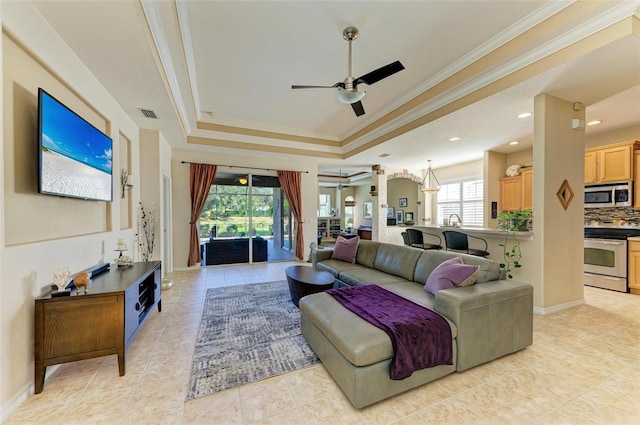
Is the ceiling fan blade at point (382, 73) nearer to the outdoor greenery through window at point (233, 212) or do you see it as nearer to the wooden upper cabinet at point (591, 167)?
the outdoor greenery through window at point (233, 212)

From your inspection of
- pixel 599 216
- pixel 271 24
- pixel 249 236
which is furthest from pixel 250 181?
pixel 599 216

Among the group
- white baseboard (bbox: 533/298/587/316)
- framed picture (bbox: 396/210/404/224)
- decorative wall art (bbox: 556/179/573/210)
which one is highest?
decorative wall art (bbox: 556/179/573/210)

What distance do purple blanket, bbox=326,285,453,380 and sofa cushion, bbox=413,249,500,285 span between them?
0.77 meters

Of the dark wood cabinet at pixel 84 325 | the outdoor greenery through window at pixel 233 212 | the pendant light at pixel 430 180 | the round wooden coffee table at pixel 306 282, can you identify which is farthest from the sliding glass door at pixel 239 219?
the pendant light at pixel 430 180

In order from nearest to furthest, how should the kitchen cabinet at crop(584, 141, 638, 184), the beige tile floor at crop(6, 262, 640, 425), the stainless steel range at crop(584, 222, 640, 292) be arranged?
the beige tile floor at crop(6, 262, 640, 425)
the stainless steel range at crop(584, 222, 640, 292)
the kitchen cabinet at crop(584, 141, 638, 184)

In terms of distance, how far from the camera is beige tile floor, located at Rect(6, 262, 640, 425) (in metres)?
1.55

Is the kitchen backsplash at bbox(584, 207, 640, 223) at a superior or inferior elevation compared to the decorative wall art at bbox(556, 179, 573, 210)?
inferior

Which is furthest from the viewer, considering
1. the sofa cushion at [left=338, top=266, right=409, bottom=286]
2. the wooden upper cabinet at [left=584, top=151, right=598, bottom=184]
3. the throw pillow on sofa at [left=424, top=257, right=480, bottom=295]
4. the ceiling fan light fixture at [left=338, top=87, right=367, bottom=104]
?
the wooden upper cabinet at [left=584, top=151, right=598, bottom=184]

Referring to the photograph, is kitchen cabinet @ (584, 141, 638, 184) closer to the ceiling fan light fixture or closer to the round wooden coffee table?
the ceiling fan light fixture

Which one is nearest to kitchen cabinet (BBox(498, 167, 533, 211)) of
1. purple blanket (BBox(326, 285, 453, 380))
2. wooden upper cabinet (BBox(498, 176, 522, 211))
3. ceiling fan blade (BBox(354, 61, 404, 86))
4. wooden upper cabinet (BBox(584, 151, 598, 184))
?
wooden upper cabinet (BBox(498, 176, 522, 211))

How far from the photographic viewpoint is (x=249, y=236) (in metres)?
6.12

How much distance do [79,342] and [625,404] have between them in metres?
3.85

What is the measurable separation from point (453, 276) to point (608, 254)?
3.88m

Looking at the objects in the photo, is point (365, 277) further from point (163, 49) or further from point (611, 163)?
point (611, 163)
